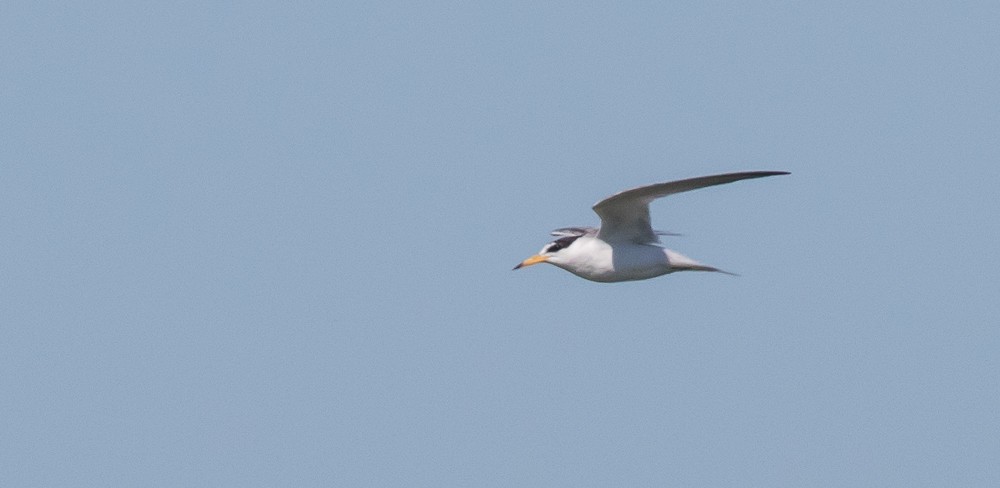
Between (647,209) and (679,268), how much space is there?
3.69ft

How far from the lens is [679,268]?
20953 mm

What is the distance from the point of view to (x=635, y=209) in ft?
66.5

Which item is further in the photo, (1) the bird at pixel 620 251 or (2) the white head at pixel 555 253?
(2) the white head at pixel 555 253

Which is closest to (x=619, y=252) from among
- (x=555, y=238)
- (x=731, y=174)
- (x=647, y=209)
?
(x=647, y=209)

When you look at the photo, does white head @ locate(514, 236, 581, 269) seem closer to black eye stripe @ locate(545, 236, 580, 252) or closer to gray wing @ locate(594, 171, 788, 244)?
black eye stripe @ locate(545, 236, 580, 252)

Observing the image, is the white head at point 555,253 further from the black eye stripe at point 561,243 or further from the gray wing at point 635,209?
the gray wing at point 635,209

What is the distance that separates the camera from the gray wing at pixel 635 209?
58.4 feet

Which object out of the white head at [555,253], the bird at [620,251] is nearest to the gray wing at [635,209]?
the bird at [620,251]

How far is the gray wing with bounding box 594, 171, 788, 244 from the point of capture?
58.4ft

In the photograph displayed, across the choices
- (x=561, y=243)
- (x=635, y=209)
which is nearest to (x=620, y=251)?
(x=635, y=209)

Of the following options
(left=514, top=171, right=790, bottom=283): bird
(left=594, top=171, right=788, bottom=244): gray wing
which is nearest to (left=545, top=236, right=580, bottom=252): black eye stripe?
(left=514, top=171, right=790, bottom=283): bird

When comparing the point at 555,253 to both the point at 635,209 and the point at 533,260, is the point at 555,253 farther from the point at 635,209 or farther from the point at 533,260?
the point at 635,209

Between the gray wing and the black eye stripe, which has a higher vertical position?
the gray wing

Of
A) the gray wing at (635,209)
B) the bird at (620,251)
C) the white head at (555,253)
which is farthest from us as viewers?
the white head at (555,253)
